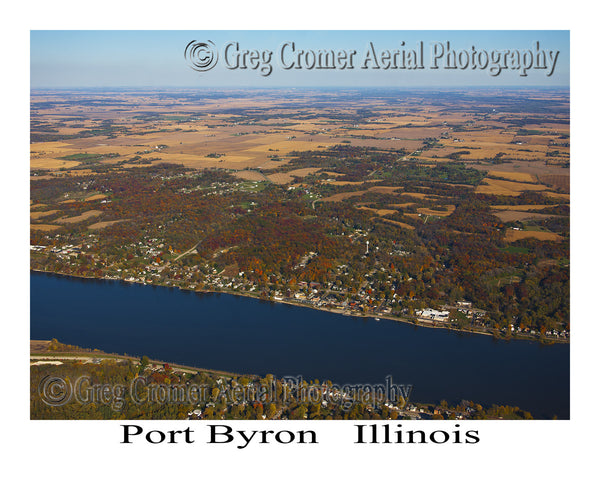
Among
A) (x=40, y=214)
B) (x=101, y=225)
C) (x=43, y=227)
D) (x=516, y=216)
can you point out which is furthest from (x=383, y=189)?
(x=40, y=214)

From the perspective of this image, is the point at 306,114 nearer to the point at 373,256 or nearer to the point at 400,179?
the point at 400,179

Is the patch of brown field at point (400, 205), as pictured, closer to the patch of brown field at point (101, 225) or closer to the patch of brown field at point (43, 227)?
the patch of brown field at point (101, 225)

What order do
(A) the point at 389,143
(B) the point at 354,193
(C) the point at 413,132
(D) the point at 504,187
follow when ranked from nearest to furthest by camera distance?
(B) the point at 354,193
(D) the point at 504,187
(A) the point at 389,143
(C) the point at 413,132

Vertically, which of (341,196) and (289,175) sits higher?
(289,175)

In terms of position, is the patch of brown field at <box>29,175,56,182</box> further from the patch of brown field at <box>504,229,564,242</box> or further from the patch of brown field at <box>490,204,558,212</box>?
the patch of brown field at <box>504,229,564,242</box>

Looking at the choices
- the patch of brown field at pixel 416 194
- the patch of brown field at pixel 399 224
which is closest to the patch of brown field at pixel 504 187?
the patch of brown field at pixel 416 194

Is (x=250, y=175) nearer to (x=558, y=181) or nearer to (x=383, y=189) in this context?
(x=383, y=189)

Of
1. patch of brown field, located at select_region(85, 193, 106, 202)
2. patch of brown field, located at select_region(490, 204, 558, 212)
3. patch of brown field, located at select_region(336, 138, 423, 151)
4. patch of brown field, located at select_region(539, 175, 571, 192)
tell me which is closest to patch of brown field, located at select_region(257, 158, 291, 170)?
patch of brown field, located at select_region(336, 138, 423, 151)
